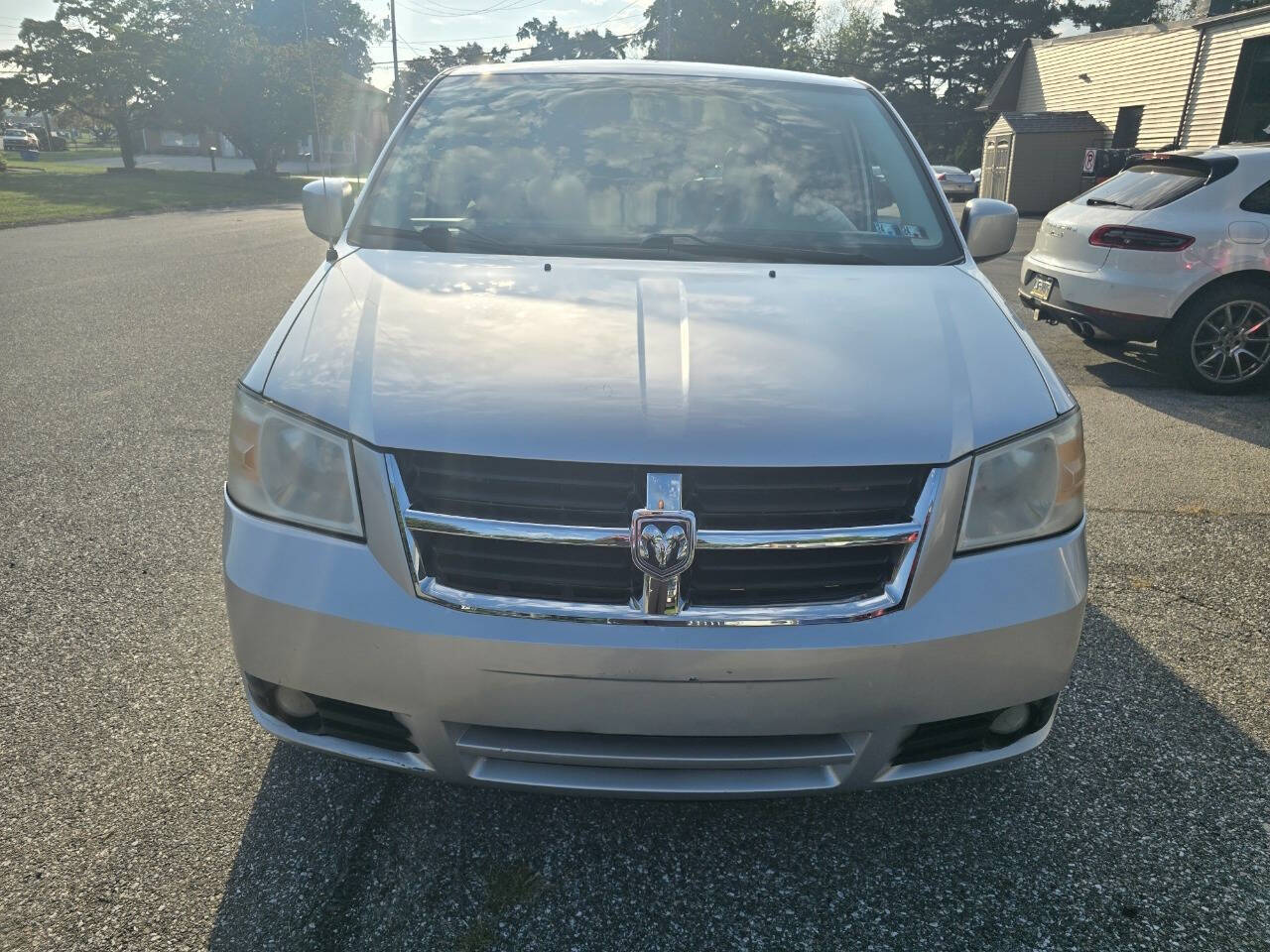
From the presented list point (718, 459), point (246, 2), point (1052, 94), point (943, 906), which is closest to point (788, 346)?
point (718, 459)

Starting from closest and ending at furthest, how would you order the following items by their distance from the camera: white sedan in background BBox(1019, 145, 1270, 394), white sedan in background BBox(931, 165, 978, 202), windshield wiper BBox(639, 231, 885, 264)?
windshield wiper BBox(639, 231, 885, 264) < white sedan in background BBox(931, 165, 978, 202) < white sedan in background BBox(1019, 145, 1270, 394)

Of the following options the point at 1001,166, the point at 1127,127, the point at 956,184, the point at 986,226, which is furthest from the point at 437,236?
the point at 1127,127

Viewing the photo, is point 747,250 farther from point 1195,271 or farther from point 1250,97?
point 1250,97

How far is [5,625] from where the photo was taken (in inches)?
129

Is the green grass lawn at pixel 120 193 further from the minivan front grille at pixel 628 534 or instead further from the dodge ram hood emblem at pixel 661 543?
the dodge ram hood emblem at pixel 661 543

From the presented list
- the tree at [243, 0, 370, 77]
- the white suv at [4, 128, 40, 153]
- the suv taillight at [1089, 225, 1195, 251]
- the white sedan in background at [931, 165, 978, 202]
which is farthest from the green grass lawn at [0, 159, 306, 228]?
the tree at [243, 0, 370, 77]

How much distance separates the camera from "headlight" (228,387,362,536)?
204cm

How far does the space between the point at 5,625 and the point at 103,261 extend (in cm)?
1199

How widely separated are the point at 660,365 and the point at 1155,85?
99.8ft

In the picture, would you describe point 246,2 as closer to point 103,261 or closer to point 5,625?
point 103,261

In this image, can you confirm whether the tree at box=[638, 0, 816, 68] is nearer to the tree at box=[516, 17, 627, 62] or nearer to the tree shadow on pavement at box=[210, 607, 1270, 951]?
the tree at box=[516, 17, 627, 62]

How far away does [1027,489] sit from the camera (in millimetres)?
2105

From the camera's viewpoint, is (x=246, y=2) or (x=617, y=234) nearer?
(x=617, y=234)

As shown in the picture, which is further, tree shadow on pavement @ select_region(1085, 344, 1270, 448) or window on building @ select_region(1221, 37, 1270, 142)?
window on building @ select_region(1221, 37, 1270, 142)
